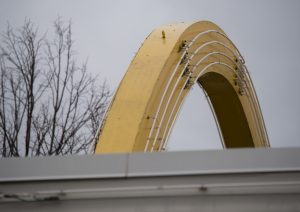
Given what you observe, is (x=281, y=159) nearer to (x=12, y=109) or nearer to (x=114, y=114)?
(x=114, y=114)

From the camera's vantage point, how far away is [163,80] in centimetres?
1404

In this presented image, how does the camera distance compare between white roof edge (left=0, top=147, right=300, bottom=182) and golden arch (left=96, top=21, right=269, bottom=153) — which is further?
golden arch (left=96, top=21, right=269, bottom=153)

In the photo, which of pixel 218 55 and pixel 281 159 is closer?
pixel 281 159

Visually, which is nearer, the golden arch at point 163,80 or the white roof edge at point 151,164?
the white roof edge at point 151,164

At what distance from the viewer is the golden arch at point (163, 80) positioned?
41.5 feet

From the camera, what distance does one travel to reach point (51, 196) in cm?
595

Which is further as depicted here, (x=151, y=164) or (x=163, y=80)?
(x=163, y=80)

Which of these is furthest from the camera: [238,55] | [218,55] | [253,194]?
[238,55]

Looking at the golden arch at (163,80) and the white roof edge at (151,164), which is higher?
the golden arch at (163,80)

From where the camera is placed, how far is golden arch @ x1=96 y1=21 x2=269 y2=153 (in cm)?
1265

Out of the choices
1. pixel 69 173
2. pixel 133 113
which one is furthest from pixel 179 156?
pixel 133 113

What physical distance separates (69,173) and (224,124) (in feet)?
59.3

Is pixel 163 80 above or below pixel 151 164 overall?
above

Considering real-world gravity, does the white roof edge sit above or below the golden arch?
below
